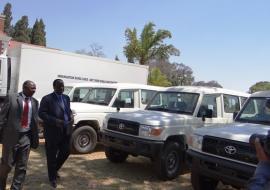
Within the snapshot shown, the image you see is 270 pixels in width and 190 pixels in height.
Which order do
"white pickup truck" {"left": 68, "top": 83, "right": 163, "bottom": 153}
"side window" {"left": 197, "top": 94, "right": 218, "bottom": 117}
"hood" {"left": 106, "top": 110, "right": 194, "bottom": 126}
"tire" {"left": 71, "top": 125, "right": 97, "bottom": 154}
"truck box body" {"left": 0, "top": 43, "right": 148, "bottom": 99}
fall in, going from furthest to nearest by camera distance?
"truck box body" {"left": 0, "top": 43, "right": 148, "bottom": 99}
"white pickup truck" {"left": 68, "top": 83, "right": 163, "bottom": 153}
"tire" {"left": 71, "top": 125, "right": 97, "bottom": 154}
"side window" {"left": 197, "top": 94, "right": 218, "bottom": 117}
"hood" {"left": 106, "top": 110, "right": 194, "bottom": 126}

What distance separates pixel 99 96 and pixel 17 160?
5.20 meters

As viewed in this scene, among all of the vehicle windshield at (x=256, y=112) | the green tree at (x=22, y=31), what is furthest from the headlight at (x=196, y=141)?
the green tree at (x=22, y=31)

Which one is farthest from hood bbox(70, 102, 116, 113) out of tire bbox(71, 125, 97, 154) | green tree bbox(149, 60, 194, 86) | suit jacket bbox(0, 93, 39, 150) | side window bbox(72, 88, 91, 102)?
green tree bbox(149, 60, 194, 86)

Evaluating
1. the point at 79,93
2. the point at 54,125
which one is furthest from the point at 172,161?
the point at 79,93

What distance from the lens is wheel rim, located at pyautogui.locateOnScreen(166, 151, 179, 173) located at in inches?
307

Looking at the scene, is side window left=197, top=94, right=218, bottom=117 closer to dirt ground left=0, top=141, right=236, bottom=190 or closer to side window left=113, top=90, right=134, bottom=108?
dirt ground left=0, top=141, right=236, bottom=190

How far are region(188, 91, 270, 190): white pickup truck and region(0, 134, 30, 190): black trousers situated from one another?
264cm

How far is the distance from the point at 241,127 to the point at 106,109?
471 cm

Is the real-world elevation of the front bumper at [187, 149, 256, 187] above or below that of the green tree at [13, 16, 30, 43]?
below

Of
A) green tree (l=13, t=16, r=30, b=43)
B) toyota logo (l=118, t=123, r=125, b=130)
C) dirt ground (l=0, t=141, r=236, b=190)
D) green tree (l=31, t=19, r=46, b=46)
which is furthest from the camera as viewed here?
green tree (l=13, t=16, r=30, b=43)

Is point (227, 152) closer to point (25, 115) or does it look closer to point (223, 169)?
point (223, 169)

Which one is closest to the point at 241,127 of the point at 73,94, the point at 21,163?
the point at 21,163

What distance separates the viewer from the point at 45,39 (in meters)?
61.1

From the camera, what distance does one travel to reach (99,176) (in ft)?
25.4
